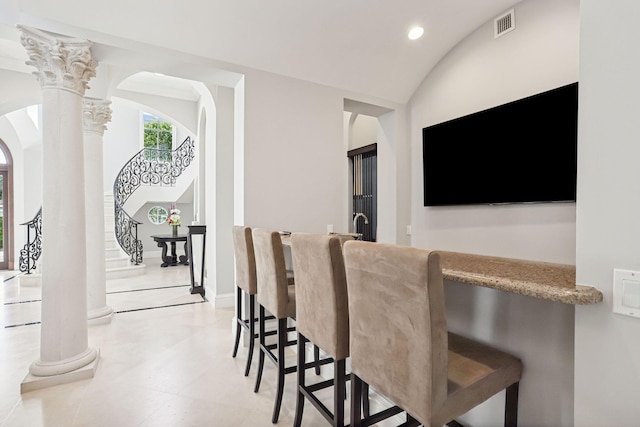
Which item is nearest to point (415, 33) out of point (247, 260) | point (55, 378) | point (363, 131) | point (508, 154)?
point (508, 154)

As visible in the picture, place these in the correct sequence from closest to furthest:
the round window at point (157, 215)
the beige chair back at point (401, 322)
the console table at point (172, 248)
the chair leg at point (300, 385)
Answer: the beige chair back at point (401, 322) < the chair leg at point (300, 385) < the console table at point (172, 248) < the round window at point (157, 215)

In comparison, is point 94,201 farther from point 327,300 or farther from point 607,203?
point 607,203

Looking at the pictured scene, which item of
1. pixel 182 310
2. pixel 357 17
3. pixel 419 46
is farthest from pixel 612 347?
pixel 182 310

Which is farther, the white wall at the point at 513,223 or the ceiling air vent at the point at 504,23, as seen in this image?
the ceiling air vent at the point at 504,23

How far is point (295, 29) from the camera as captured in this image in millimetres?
2861

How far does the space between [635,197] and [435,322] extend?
62 centimetres

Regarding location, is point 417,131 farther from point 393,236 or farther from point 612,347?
point 612,347

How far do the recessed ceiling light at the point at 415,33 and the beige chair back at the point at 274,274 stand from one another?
2.51 metres

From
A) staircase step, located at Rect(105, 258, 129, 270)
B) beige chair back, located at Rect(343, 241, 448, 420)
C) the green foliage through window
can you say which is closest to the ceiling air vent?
beige chair back, located at Rect(343, 241, 448, 420)

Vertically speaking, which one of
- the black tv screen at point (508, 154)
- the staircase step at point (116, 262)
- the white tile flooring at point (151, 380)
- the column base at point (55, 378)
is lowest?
the white tile flooring at point (151, 380)

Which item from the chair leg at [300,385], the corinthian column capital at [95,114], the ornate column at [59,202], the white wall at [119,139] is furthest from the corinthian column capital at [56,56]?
the white wall at [119,139]

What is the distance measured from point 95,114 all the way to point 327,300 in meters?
3.59

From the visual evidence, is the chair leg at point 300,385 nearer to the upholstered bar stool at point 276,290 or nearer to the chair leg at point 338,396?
the upholstered bar stool at point 276,290

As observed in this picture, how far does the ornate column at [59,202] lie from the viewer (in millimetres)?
2324
